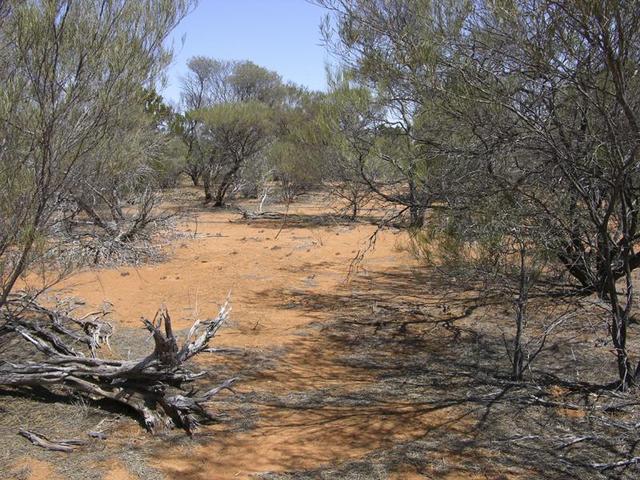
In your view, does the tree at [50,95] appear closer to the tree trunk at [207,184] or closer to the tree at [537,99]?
the tree at [537,99]

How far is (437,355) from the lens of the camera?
686 cm

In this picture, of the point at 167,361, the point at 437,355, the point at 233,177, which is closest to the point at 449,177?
the point at 437,355

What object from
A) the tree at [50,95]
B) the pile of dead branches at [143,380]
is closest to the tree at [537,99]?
the tree at [50,95]

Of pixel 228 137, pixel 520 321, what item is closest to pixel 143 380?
pixel 520 321

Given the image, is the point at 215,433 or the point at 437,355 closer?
the point at 215,433

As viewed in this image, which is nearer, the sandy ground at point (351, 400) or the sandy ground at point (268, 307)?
the sandy ground at point (351, 400)

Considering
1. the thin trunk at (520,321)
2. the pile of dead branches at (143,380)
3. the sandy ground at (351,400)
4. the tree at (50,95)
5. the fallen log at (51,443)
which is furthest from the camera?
the thin trunk at (520,321)

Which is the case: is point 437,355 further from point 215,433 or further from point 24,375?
point 24,375

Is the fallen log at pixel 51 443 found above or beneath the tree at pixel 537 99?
beneath

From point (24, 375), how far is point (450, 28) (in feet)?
15.3

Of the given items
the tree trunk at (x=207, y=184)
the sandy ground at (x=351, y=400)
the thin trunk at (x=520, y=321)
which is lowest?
the sandy ground at (x=351, y=400)

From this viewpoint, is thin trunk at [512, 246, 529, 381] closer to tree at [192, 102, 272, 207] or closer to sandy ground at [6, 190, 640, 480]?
sandy ground at [6, 190, 640, 480]

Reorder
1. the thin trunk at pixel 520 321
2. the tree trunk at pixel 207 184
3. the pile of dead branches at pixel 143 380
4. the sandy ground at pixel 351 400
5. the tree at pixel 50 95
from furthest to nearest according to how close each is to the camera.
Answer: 1. the tree trunk at pixel 207 184
2. the thin trunk at pixel 520 321
3. the pile of dead branches at pixel 143 380
4. the tree at pixel 50 95
5. the sandy ground at pixel 351 400

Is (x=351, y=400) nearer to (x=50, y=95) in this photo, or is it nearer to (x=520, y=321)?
(x=520, y=321)
